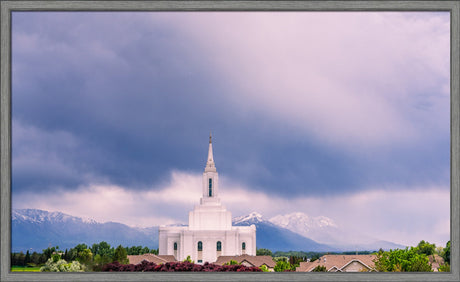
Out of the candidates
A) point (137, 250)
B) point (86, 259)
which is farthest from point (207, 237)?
point (86, 259)

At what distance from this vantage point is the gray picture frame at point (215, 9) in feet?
29.1

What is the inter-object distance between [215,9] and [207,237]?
35.6 meters

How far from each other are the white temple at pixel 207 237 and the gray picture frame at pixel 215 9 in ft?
112

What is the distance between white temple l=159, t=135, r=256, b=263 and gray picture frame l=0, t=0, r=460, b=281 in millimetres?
34096

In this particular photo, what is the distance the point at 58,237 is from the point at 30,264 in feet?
77.3

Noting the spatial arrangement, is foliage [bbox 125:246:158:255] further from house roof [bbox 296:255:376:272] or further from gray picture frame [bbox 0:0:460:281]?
gray picture frame [bbox 0:0:460:281]

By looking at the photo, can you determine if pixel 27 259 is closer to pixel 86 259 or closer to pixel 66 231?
pixel 86 259

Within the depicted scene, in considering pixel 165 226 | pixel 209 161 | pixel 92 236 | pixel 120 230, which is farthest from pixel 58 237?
pixel 209 161

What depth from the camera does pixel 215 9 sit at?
30.3 feet

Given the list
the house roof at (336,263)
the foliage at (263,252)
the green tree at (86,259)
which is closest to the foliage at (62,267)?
the green tree at (86,259)

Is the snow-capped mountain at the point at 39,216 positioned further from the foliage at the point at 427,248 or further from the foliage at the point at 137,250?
the foliage at the point at 427,248

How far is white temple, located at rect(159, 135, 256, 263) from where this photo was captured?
141 ft

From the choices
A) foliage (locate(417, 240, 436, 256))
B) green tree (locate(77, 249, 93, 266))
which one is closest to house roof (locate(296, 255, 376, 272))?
foliage (locate(417, 240, 436, 256))

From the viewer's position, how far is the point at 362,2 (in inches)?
365
